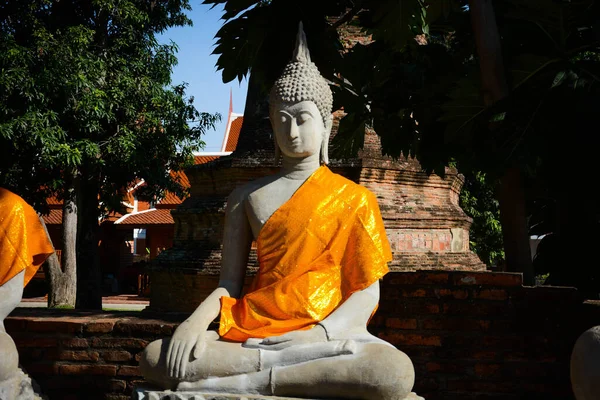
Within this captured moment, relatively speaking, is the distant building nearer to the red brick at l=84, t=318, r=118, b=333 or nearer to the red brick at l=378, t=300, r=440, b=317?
the red brick at l=84, t=318, r=118, b=333

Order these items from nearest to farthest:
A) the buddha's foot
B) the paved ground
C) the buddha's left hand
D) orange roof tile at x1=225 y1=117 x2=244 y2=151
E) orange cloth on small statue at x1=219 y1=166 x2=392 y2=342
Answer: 1. the buddha's foot
2. the buddha's left hand
3. orange cloth on small statue at x1=219 y1=166 x2=392 y2=342
4. the paved ground
5. orange roof tile at x1=225 y1=117 x2=244 y2=151

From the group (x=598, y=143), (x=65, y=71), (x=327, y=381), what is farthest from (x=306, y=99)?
(x=65, y=71)

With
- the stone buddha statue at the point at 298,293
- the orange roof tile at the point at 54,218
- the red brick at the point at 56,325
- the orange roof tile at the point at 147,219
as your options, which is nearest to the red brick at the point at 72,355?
the red brick at the point at 56,325

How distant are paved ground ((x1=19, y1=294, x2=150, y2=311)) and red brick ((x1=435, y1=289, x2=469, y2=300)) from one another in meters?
13.3

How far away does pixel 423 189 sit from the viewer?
7.66 m

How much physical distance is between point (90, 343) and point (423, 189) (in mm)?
4255

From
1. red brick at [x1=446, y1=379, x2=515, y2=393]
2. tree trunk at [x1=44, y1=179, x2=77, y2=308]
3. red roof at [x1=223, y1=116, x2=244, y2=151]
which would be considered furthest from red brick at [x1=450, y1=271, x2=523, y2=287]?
red roof at [x1=223, y1=116, x2=244, y2=151]

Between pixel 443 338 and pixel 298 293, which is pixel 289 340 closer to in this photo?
pixel 298 293

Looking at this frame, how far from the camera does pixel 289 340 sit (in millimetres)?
3102

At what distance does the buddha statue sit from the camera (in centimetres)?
376

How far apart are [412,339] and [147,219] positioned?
1852 centimetres

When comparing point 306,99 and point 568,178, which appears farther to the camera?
point 568,178

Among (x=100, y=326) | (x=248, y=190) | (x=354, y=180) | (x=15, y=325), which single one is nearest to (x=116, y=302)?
(x=354, y=180)

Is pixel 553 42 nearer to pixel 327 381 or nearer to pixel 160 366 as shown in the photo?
pixel 327 381
